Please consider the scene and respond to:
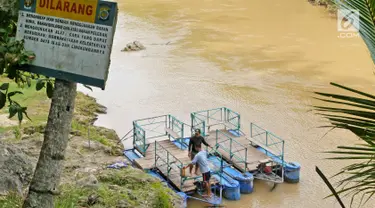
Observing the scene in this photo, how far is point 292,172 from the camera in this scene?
30.5ft

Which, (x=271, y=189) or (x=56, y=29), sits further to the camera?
(x=271, y=189)

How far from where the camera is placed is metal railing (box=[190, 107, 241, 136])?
10.8 meters

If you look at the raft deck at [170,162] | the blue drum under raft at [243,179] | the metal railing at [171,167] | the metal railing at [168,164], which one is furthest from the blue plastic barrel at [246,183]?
the metal railing at [168,164]

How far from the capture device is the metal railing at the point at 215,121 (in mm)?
10820

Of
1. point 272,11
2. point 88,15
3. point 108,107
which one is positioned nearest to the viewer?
point 88,15

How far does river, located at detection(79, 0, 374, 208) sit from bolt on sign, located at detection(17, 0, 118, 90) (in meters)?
6.03

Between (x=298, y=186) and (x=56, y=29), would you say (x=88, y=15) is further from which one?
(x=298, y=186)

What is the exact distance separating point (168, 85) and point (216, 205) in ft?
24.3

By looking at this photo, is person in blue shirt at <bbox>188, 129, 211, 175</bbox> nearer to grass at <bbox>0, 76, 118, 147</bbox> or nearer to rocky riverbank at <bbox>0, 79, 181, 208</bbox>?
rocky riverbank at <bbox>0, 79, 181, 208</bbox>

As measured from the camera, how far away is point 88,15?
9.29ft

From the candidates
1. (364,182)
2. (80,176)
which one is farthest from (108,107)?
(364,182)

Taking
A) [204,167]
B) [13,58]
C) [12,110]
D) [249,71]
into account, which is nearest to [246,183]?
[204,167]

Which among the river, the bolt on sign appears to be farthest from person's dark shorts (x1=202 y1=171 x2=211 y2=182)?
the bolt on sign

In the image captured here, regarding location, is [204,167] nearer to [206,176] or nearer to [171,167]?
[206,176]
